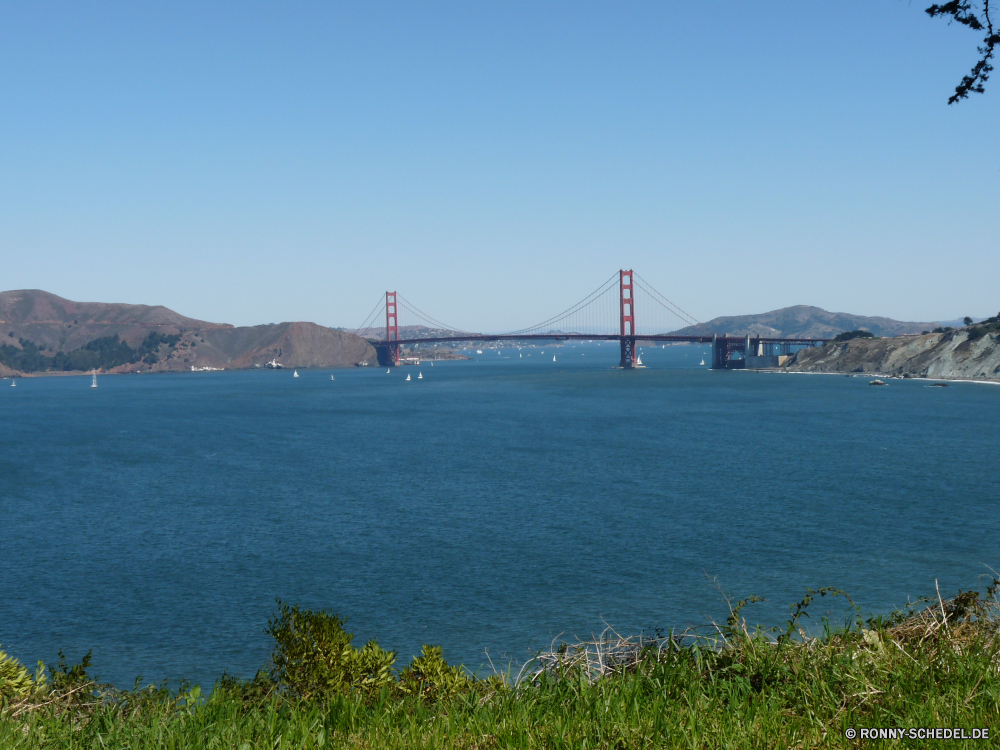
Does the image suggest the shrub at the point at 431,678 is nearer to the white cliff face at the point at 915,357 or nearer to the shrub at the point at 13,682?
the shrub at the point at 13,682

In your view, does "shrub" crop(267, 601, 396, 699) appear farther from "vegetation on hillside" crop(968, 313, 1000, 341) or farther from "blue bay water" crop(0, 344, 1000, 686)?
"vegetation on hillside" crop(968, 313, 1000, 341)

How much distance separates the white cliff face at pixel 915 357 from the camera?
136 meters

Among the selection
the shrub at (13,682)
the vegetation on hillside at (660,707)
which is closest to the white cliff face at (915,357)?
the vegetation on hillside at (660,707)

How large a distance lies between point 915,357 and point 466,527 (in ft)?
451

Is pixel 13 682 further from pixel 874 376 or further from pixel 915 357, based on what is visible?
pixel 915 357

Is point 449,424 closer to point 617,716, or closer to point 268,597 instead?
point 268,597

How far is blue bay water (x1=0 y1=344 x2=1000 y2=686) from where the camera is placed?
928 inches

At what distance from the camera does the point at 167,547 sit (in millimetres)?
33500

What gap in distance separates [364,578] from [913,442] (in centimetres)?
5125

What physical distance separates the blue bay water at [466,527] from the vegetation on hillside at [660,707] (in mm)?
13642

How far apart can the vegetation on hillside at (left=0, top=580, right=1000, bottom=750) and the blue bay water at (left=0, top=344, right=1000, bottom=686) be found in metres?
13.6

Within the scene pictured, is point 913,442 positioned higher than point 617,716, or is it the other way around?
point 617,716

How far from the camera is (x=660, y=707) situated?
5738 millimetres

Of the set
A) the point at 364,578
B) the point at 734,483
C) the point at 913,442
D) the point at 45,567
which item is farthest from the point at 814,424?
the point at 45,567
